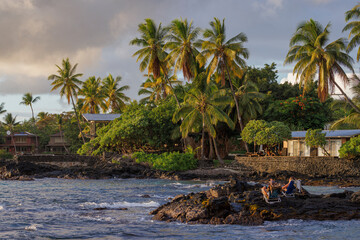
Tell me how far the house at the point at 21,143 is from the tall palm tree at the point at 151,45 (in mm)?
41242

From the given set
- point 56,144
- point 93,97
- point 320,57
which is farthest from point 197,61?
point 56,144

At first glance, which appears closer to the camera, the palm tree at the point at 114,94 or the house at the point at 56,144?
the palm tree at the point at 114,94

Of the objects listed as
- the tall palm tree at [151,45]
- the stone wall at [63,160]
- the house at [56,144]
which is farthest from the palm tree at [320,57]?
the house at [56,144]

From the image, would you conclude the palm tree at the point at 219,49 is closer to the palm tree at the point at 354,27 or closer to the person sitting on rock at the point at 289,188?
the palm tree at the point at 354,27

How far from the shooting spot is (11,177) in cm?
3888

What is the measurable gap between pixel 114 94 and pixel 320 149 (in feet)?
111

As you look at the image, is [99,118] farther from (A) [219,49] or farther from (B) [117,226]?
(B) [117,226]

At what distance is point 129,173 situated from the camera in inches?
1587

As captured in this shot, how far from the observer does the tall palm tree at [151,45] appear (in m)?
41.6

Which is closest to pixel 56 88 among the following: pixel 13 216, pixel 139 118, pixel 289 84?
pixel 139 118

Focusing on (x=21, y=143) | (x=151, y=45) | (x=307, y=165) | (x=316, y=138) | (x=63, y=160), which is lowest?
(x=63, y=160)

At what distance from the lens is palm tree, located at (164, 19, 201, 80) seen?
40312 mm

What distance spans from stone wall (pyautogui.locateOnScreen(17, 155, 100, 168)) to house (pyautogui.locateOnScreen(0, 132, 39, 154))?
98.4 ft

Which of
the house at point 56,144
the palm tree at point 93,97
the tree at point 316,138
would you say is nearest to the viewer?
the tree at point 316,138
